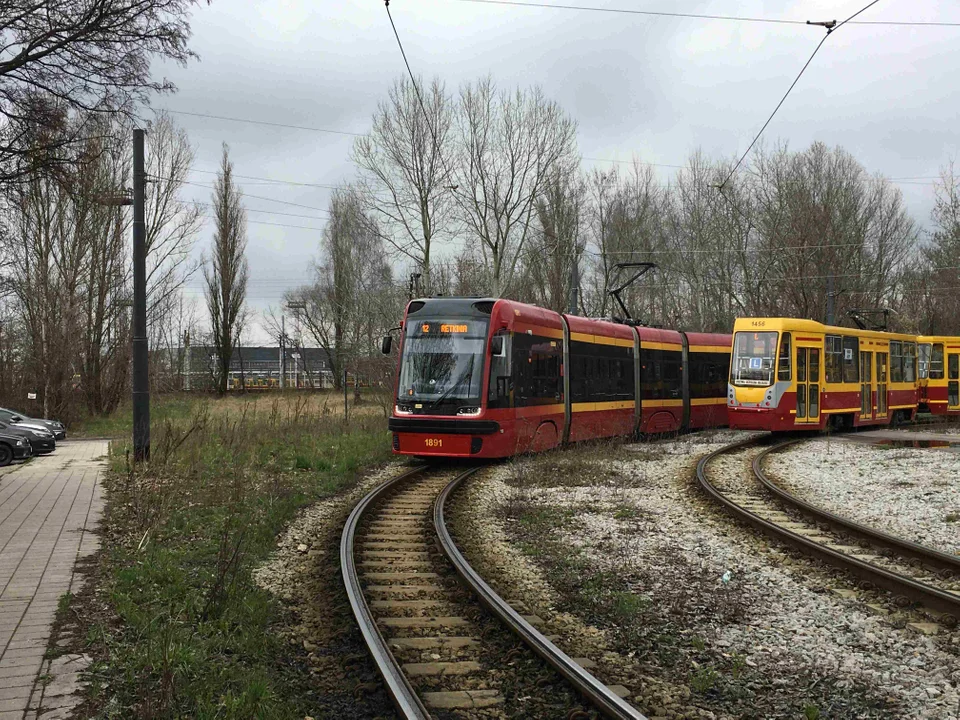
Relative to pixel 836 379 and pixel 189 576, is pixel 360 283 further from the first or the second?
pixel 189 576

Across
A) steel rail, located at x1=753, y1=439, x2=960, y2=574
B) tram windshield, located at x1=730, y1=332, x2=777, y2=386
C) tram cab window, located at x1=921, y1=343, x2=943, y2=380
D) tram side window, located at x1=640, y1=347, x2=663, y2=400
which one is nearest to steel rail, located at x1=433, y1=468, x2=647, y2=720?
steel rail, located at x1=753, y1=439, x2=960, y2=574

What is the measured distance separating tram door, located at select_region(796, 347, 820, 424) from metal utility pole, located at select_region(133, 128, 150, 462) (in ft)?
50.0

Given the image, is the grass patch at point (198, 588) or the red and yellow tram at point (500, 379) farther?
the red and yellow tram at point (500, 379)

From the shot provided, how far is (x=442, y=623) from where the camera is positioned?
21.9ft

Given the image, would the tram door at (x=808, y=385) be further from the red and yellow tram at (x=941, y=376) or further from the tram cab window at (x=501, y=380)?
the red and yellow tram at (x=941, y=376)

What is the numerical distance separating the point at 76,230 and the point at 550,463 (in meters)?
24.4

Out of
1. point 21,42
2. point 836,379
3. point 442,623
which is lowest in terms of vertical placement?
point 442,623

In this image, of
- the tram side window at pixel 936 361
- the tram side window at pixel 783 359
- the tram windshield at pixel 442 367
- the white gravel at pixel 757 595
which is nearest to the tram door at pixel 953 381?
the tram side window at pixel 936 361

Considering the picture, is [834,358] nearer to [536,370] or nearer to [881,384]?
[881,384]

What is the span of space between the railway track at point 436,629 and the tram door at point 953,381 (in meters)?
29.1

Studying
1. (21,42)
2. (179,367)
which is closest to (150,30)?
(21,42)

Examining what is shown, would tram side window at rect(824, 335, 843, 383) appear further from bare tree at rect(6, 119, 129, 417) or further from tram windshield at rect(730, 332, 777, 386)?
bare tree at rect(6, 119, 129, 417)

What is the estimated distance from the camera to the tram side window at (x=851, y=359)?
961 inches

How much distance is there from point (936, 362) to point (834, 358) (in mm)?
12102
